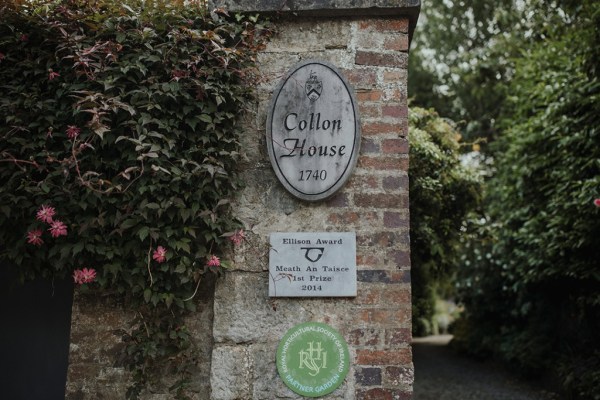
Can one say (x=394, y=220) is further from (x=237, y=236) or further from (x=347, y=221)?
(x=237, y=236)

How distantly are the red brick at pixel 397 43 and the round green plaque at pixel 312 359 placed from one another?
152cm

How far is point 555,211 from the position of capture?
5988mm

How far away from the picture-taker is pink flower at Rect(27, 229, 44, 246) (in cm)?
251

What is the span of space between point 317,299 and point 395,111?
1072 mm

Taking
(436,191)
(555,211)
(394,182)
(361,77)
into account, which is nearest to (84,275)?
(394,182)

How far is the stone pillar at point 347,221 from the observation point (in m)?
2.56

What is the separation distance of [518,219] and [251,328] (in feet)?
19.5

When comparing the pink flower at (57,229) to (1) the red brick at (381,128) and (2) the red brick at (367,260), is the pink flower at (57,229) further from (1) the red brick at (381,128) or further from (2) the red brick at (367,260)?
(1) the red brick at (381,128)

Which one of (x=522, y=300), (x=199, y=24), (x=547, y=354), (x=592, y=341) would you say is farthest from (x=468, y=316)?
(x=199, y=24)

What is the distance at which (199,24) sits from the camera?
2779 millimetres

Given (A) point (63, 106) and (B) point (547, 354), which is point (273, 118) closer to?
(A) point (63, 106)

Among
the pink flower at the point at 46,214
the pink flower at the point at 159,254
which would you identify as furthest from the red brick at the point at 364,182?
the pink flower at the point at 46,214

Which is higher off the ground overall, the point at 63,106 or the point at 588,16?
the point at 588,16

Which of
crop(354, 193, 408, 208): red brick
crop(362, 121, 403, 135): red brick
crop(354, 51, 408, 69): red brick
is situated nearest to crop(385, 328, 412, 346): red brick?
crop(354, 193, 408, 208): red brick
